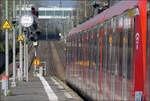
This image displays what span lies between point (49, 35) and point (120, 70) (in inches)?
5810

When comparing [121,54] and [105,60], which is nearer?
[121,54]

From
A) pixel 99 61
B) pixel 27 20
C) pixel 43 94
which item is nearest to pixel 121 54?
pixel 99 61

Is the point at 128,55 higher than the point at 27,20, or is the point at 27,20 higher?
the point at 27,20

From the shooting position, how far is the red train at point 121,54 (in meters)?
7.66

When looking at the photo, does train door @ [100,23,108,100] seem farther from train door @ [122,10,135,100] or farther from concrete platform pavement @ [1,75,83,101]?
concrete platform pavement @ [1,75,83,101]

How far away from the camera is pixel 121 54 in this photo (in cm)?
938

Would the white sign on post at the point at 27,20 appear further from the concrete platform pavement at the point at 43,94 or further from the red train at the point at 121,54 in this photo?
the red train at the point at 121,54

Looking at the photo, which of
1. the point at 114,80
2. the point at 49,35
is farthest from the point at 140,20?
the point at 49,35

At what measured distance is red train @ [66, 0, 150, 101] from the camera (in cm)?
766

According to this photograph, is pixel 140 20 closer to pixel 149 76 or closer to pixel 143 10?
pixel 143 10

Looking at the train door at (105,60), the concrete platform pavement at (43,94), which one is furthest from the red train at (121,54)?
the concrete platform pavement at (43,94)

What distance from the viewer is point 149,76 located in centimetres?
718

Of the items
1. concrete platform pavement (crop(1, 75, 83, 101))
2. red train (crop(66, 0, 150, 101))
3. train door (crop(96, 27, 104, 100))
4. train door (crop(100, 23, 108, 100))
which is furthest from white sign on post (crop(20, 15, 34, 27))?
train door (crop(100, 23, 108, 100))

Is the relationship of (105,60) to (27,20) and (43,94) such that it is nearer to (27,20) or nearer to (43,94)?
(43,94)
